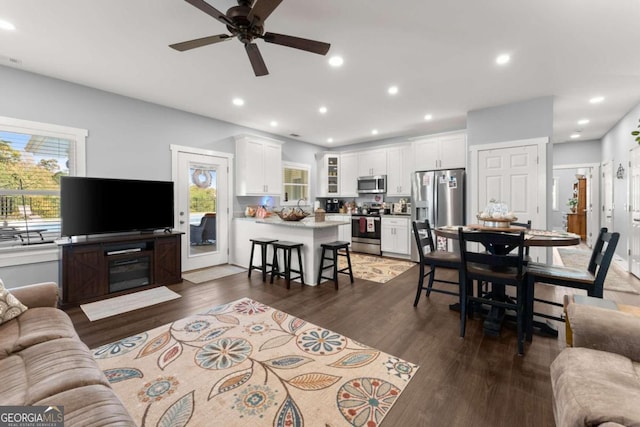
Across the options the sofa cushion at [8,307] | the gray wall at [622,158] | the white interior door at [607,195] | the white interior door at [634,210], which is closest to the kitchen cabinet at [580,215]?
the white interior door at [607,195]

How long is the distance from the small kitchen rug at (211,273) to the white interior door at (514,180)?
14.4 ft

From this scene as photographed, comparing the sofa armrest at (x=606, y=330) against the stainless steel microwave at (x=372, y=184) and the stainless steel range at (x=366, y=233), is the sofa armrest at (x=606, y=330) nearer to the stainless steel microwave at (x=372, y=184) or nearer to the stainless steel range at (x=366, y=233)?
the stainless steel range at (x=366, y=233)

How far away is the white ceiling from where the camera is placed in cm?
224

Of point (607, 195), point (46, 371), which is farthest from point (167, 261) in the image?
point (607, 195)

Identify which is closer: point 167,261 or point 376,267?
point 167,261

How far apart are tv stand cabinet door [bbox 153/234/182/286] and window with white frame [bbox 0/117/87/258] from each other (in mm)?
1192

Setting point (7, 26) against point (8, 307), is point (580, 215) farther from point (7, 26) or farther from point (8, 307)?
point (7, 26)

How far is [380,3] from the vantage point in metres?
2.13

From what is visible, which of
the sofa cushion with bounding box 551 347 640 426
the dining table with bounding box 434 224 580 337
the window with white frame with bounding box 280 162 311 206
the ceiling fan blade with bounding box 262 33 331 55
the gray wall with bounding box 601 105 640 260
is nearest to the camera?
the sofa cushion with bounding box 551 347 640 426

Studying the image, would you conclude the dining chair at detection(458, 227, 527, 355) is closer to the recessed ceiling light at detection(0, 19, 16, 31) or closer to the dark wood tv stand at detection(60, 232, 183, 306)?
the dark wood tv stand at detection(60, 232, 183, 306)

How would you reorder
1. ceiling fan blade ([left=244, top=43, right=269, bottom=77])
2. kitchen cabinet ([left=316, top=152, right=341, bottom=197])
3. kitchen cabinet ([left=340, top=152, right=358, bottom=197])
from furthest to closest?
kitchen cabinet ([left=316, top=152, right=341, bottom=197]) → kitchen cabinet ([left=340, top=152, right=358, bottom=197]) → ceiling fan blade ([left=244, top=43, right=269, bottom=77])

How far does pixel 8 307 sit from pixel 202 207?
11.2 ft

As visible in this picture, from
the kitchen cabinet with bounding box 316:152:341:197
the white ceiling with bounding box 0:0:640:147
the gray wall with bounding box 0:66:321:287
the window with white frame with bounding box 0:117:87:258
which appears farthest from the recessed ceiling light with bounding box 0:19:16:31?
the kitchen cabinet with bounding box 316:152:341:197

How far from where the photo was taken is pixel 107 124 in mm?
3906
